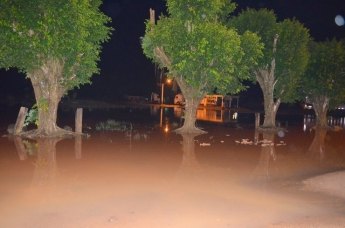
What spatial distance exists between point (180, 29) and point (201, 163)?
13.1m

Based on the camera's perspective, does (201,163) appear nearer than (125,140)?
Yes

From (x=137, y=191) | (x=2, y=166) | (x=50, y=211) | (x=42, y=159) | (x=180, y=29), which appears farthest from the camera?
(x=180, y=29)

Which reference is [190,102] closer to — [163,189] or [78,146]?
[78,146]

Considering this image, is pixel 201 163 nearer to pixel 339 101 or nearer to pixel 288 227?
pixel 288 227

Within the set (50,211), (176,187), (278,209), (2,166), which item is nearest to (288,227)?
(278,209)

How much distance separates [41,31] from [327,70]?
28.5 metres

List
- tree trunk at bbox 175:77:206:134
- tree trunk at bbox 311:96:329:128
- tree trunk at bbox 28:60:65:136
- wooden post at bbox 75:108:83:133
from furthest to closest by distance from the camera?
tree trunk at bbox 311:96:329:128 < tree trunk at bbox 175:77:206:134 < wooden post at bbox 75:108:83:133 < tree trunk at bbox 28:60:65:136

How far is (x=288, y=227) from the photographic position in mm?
8852

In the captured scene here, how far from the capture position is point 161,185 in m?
13.0

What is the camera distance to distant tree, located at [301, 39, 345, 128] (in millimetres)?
36938

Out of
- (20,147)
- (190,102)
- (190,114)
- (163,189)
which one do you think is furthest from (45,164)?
(190,114)

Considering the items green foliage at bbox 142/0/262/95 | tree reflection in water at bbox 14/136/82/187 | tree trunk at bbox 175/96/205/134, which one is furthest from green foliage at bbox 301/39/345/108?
tree reflection in water at bbox 14/136/82/187

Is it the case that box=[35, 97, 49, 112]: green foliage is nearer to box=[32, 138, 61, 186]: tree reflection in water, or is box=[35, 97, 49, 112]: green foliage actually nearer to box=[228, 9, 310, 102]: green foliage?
box=[32, 138, 61, 186]: tree reflection in water

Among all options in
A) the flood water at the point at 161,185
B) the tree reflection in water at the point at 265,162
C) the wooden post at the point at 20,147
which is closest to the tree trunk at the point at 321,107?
the tree reflection in water at the point at 265,162
